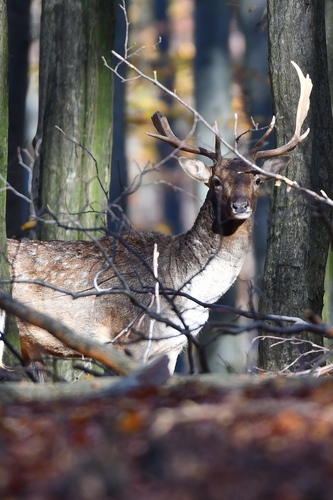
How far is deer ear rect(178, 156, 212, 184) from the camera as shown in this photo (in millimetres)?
8688

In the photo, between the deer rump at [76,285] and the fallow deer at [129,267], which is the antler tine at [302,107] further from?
the deer rump at [76,285]

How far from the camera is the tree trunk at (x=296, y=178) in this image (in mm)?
7555

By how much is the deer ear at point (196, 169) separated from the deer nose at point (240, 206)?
0.68 meters

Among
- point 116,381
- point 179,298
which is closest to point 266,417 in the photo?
point 116,381

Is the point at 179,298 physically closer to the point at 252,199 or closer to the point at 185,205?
the point at 252,199

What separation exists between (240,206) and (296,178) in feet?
1.93

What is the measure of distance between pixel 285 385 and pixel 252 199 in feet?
15.4

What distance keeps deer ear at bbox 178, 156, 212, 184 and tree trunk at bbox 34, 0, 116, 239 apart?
4.36 feet

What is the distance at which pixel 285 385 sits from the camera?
3789 millimetres

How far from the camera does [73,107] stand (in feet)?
32.5

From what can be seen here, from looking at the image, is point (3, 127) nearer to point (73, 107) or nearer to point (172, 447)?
point (73, 107)

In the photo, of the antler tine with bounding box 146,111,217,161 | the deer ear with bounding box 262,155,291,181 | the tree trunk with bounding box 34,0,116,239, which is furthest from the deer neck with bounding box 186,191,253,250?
the tree trunk with bounding box 34,0,116,239

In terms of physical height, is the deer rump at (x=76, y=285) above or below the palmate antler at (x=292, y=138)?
below

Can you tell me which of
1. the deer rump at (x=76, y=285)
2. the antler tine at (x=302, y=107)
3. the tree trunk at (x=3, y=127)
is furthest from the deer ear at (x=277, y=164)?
the tree trunk at (x=3, y=127)
